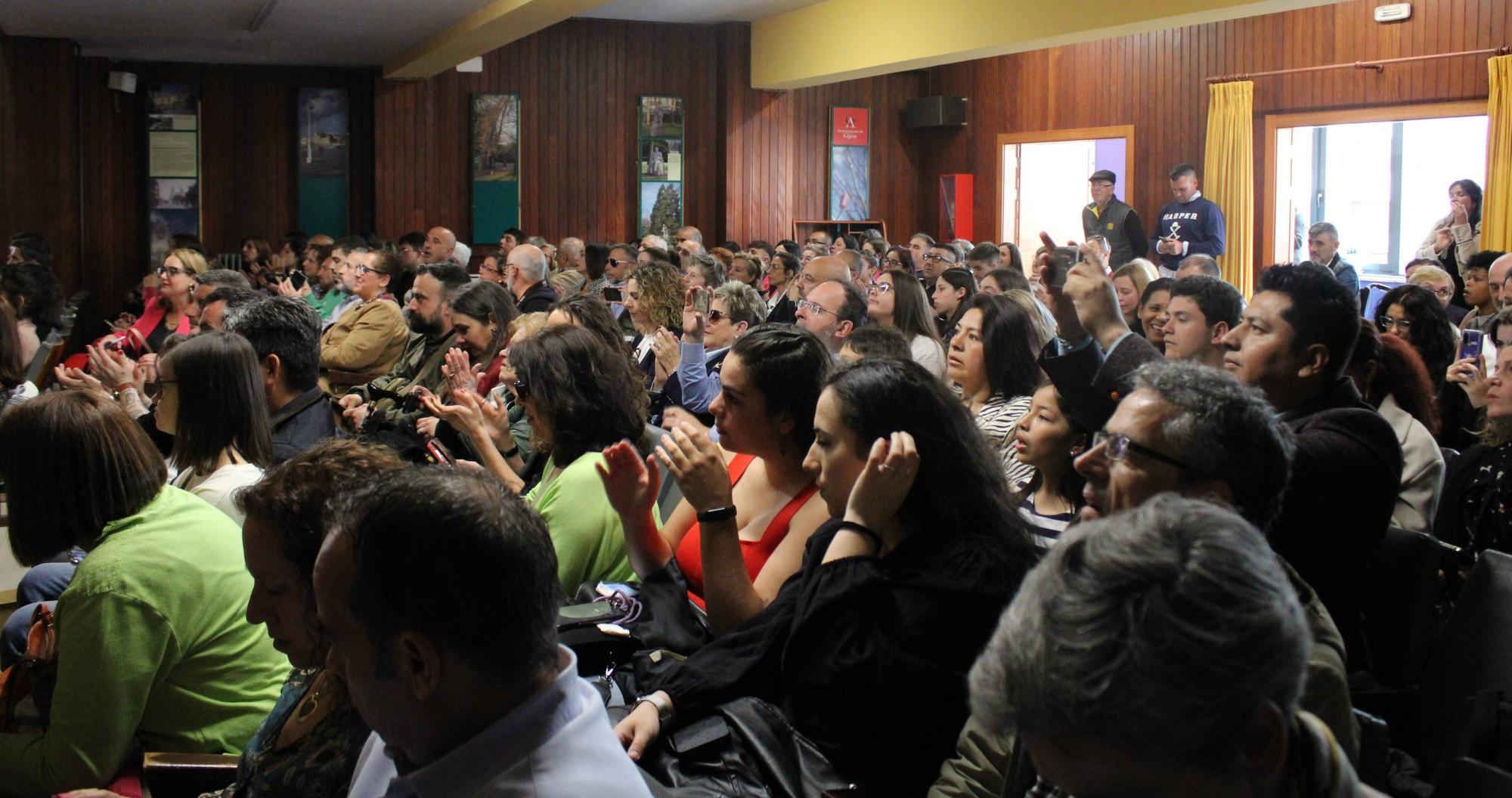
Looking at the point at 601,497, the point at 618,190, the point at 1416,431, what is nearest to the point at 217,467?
the point at 601,497

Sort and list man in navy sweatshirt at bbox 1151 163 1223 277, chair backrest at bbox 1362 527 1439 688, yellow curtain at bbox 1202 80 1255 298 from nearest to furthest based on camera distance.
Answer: chair backrest at bbox 1362 527 1439 688
man in navy sweatshirt at bbox 1151 163 1223 277
yellow curtain at bbox 1202 80 1255 298

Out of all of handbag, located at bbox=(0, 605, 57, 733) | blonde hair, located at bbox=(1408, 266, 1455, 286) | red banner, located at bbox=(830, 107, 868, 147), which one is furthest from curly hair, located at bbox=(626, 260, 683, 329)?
red banner, located at bbox=(830, 107, 868, 147)

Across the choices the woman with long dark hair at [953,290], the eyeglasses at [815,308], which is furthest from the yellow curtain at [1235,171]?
the eyeglasses at [815,308]

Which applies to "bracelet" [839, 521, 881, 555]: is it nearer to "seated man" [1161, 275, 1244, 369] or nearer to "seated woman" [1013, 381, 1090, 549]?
"seated woman" [1013, 381, 1090, 549]

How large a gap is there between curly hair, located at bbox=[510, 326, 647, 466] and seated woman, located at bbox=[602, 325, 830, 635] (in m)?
0.32

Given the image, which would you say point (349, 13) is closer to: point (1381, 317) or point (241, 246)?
point (241, 246)

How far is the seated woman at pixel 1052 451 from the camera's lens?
313 centimetres

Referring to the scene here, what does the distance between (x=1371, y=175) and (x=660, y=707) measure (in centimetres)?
1108

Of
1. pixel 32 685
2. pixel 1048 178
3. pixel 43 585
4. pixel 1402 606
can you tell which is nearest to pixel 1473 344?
pixel 1402 606

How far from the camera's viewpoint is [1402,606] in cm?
276

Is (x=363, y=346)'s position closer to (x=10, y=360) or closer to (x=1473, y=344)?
(x=10, y=360)

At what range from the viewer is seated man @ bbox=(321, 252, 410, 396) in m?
6.37

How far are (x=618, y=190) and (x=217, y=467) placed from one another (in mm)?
11565

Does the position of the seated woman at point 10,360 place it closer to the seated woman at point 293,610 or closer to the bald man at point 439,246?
the seated woman at point 293,610
